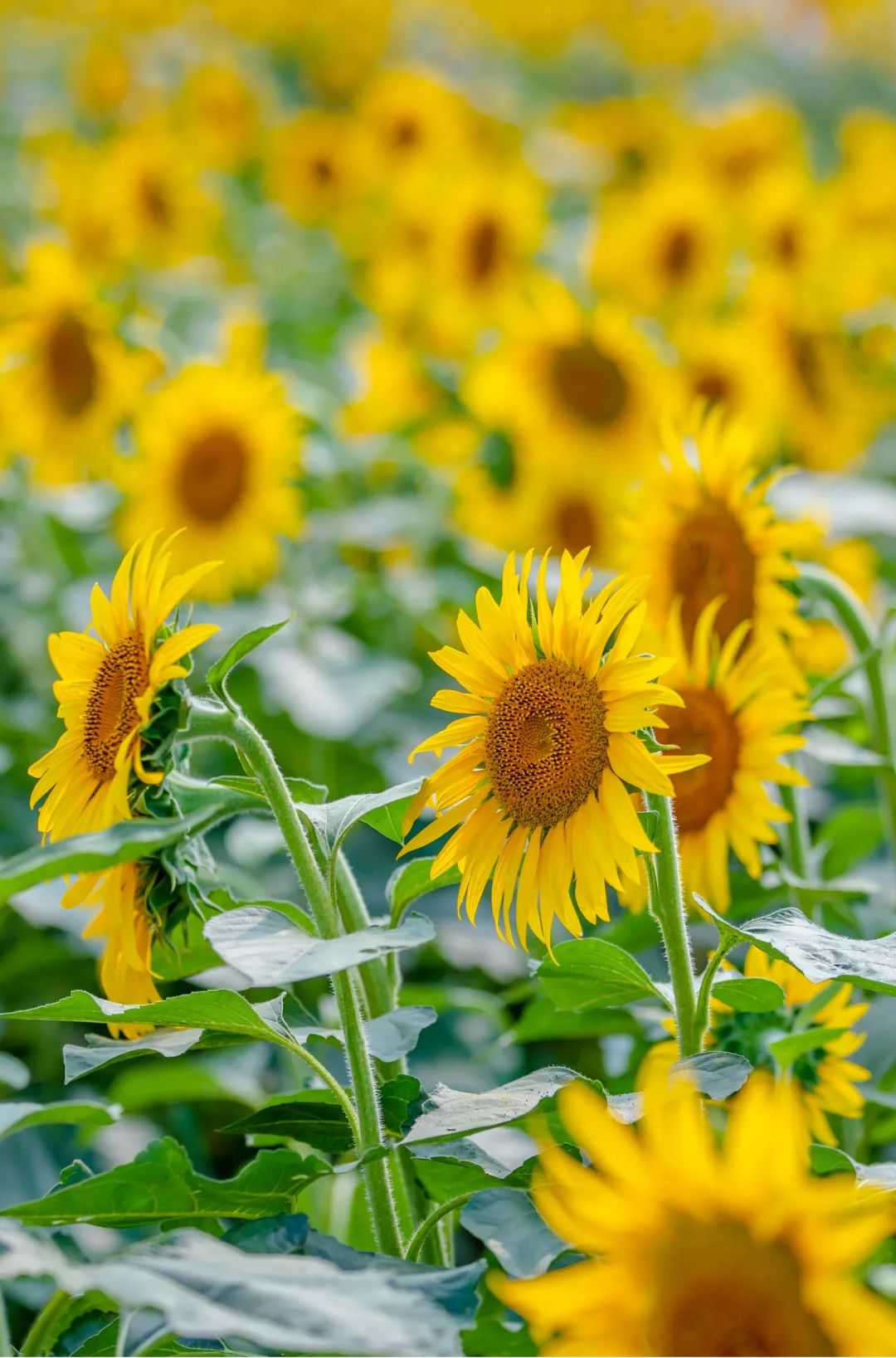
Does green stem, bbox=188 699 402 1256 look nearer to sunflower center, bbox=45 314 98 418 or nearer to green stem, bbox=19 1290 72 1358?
green stem, bbox=19 1290 72 1358

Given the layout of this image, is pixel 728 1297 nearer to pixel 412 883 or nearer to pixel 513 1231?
pixel 513 1231

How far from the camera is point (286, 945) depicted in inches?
25.6

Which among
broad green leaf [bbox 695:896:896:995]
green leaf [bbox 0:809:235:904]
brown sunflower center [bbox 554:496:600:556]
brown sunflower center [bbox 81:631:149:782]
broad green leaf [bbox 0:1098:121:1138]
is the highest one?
green leaf [bbox 0:809:235:904]

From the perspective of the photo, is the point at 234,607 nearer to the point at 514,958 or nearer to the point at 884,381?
the point at 514,958

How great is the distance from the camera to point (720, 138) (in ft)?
8.70

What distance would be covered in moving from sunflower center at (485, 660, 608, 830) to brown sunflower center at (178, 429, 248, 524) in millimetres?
1105

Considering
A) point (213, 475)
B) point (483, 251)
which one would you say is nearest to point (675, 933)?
point (213, 475)

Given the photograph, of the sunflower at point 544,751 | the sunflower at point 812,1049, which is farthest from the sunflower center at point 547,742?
the sunflower at point 812,1049

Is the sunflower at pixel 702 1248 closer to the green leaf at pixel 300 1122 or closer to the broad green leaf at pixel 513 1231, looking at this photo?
the broad green leaf at pixel 513 1231

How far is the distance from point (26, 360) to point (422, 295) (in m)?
0.65

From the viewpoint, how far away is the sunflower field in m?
0.60

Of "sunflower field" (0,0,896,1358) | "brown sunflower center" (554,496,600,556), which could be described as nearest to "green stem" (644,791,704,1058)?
"sunflower field" (0,0,896,1358)

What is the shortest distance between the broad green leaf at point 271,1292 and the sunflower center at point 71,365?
1.45 metres

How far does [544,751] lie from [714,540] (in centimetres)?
42
